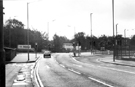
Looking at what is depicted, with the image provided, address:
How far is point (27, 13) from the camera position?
3875 cm

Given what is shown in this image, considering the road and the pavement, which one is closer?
the road

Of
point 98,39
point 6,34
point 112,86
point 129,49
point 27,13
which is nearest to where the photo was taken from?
point 112,86

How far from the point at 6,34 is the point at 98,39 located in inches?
2961

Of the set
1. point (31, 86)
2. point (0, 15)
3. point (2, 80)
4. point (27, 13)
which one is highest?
point (27, 13)

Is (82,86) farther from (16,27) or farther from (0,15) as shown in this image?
(16,27)

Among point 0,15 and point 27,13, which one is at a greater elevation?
point 27,13

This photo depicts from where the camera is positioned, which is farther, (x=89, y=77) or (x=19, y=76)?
(x=19, y=76)

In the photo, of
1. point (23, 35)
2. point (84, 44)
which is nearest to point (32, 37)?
point (23, 35)

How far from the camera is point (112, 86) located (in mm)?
10742

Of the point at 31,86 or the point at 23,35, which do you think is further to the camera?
the point at 23,35

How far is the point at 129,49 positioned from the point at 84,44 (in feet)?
317

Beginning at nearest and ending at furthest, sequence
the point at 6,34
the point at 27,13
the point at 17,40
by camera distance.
→ the point at 27,13, the point at 6,34, the point at 17,40

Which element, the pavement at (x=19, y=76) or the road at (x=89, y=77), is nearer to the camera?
the road at (x=89, y=77)

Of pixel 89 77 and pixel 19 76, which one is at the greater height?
pixel 89 77
